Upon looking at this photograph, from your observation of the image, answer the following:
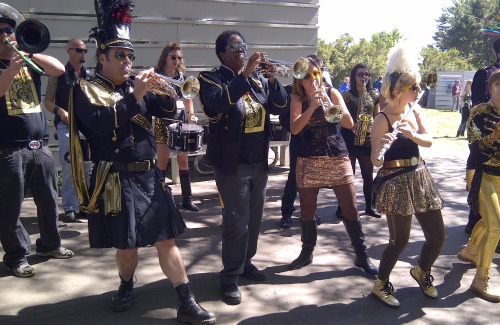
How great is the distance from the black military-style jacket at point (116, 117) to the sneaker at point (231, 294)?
126cm

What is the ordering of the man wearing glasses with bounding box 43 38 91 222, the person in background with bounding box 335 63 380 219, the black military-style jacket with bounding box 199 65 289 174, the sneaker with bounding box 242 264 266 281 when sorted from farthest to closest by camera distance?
the person in background with bounding box 335 63 380 219
the man wearing glasses with bounding box 43 38 91 222
the sneaker with bounding box 242 264 266 281
the black military-style jacket with bounding box 199 65 289 174

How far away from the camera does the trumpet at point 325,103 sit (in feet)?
13.2

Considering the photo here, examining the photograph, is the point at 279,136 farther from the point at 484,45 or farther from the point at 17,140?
the point at 484,45

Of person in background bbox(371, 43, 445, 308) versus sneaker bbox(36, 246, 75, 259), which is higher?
person in background bbox(371, 43, 445, 308)

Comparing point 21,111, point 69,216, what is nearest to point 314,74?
point 21,111

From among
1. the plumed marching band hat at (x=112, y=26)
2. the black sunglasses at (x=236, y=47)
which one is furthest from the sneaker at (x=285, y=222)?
the plumed marching band hat at (x=112, y=26)

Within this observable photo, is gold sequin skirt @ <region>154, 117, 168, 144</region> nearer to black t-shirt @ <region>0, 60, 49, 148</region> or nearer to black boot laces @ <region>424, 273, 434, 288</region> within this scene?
black t-shirt @ <region>0, 60, 49, 148</region>

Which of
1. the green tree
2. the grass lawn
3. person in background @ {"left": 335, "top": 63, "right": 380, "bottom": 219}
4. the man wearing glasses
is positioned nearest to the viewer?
the man wearing glasses

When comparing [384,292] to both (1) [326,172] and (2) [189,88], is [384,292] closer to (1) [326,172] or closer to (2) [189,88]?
(1) [326,172]

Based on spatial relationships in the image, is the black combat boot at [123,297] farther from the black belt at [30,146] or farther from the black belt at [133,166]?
the black belt at [30,146]

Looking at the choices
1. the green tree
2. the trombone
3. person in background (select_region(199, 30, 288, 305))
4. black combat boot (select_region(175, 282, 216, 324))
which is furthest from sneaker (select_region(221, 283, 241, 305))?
the green tree

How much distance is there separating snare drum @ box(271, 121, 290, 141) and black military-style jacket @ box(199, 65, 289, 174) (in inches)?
122

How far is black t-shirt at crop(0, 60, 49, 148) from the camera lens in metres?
4.05

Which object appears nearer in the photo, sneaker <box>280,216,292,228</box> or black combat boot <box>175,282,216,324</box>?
black combat boot <box>175,282,216,324</box>
